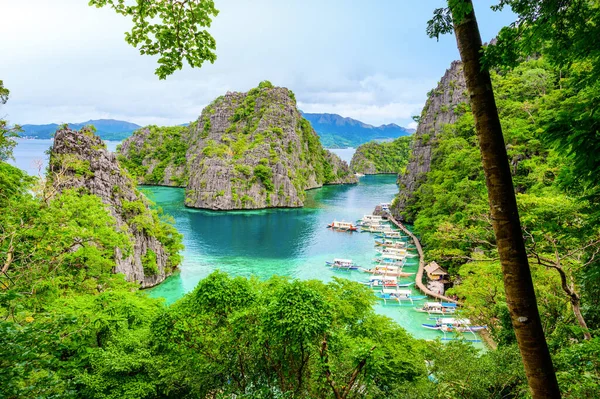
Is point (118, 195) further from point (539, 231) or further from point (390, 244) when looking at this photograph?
point (390, 244)

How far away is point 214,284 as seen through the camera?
32.8 feet

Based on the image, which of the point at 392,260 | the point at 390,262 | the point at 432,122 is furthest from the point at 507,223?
the point at 432,122

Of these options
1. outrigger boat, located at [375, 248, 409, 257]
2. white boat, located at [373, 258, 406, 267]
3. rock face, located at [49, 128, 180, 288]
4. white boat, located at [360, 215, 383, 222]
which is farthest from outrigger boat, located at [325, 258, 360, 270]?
white boat, located at [360, 215, 383, 222]

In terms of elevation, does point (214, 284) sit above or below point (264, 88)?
below

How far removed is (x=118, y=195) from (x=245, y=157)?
1696 inches

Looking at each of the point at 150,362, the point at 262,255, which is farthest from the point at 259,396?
the point at 262,255

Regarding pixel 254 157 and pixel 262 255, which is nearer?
pixel 262 255

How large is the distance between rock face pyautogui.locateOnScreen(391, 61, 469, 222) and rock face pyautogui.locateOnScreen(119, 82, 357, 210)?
22242 millimetres

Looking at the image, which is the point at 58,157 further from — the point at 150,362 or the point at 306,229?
the point at 306,229

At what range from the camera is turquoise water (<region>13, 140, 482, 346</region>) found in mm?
29244

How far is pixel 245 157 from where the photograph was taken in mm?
70375

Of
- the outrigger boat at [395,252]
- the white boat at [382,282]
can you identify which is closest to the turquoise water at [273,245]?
the outrigger boat at [395,252]

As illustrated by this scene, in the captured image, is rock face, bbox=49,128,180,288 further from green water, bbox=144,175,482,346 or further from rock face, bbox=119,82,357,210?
rock face, bbox=119,82,357,210

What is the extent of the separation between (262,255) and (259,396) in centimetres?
3049
